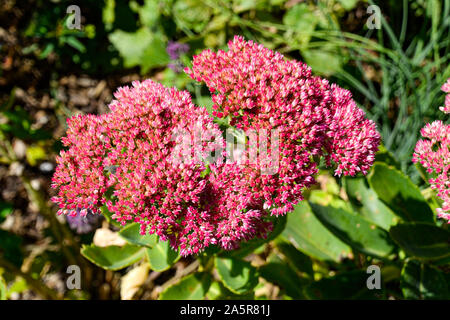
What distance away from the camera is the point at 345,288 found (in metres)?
1.48

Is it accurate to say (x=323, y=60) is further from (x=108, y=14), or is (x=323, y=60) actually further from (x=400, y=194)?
(x=108, y=14)

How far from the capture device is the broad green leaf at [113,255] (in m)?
1.32

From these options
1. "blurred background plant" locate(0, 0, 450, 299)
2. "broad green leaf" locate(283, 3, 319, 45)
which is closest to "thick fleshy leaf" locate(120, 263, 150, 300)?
"blurred background plant" locate(0, 0, 450, 299)

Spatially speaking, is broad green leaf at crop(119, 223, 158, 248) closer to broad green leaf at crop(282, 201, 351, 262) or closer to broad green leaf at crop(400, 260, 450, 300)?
broad green leaf at crop(282, 201, 351, 262)

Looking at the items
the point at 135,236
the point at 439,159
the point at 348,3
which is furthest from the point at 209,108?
the point at 348,3

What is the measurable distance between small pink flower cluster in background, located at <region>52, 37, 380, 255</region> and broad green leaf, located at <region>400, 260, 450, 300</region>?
530 mm

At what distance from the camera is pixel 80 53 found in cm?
240

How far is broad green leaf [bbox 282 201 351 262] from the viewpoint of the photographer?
1604mm

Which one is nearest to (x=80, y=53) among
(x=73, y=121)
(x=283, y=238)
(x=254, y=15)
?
(x=254, y=15)

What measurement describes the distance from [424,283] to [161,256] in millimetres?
907

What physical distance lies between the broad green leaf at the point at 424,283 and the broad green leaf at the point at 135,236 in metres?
0.88

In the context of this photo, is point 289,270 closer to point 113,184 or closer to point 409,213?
point 409,213

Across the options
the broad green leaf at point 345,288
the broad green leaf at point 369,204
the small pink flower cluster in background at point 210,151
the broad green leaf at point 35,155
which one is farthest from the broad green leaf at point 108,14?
the broad green leaf at point 345,288

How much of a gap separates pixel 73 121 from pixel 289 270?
3.34 ft
